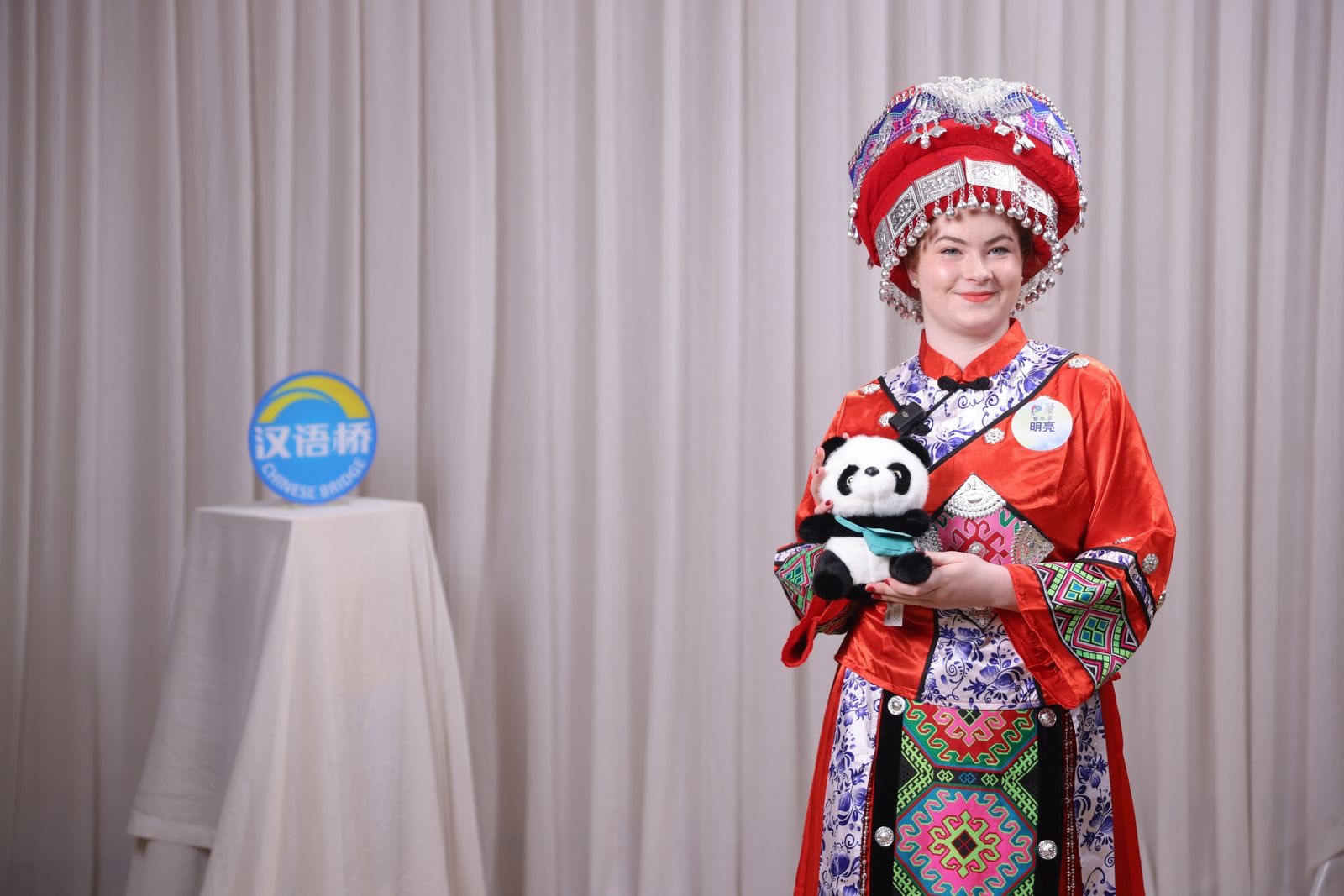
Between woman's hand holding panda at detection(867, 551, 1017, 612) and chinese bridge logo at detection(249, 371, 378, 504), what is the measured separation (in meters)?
1.19

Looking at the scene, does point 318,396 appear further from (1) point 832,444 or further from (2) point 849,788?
(2) point 849,788

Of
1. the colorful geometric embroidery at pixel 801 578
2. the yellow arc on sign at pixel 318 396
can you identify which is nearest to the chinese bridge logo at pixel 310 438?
the yellow arc on sign at pixel 318 396

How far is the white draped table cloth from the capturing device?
5.78 feet

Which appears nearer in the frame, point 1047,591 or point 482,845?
point 1047,591

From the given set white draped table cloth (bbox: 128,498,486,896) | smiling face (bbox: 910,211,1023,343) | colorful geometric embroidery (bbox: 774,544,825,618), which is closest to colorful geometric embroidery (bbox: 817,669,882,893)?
colorful geometric embroidery (bbox: 774,544,825,618)

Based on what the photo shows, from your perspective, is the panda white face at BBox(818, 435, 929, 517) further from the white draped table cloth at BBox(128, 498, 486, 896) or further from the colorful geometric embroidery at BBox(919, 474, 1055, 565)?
the white draped table cloth at BBox(128, 498, 486, 896)

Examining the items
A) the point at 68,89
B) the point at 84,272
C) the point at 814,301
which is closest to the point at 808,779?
the point at 814,301

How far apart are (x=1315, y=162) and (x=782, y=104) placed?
1268mm

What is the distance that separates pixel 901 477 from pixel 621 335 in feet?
4.62

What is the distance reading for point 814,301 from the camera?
245 cm

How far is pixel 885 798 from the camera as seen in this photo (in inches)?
48.5

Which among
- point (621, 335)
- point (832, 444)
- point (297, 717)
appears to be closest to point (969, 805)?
point (832, 444)

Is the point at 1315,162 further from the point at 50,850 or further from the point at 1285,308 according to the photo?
the point at 50,850

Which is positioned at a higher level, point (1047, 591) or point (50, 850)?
point (1047, 591)
